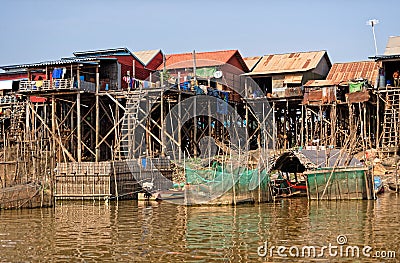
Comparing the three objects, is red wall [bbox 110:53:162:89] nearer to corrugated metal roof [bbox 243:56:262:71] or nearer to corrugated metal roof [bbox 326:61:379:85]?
corrugated metal roof [bbox 243:56:262:71]

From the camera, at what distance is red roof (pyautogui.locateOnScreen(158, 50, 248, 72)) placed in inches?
1639

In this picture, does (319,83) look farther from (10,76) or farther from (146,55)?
(10,76)

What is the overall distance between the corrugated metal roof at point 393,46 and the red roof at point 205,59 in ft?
30.3

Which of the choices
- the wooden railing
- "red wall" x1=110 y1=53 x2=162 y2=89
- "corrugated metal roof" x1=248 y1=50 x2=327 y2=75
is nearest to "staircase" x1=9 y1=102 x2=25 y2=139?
the wooden railing

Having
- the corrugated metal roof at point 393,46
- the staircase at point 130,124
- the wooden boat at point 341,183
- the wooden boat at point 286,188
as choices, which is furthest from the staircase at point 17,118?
the corrugated metal roof at point 393,46

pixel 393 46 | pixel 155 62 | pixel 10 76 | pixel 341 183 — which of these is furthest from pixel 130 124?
pixel 393 46

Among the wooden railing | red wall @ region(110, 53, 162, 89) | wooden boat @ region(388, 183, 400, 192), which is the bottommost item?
wooden boat @ region(388, 183, 400, 192)

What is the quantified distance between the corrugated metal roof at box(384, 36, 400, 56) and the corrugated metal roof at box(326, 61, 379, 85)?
150 centimetres

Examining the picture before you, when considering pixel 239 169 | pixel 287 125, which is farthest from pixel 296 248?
pixel 287 125

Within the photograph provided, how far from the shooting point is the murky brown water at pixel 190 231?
15.5 metres

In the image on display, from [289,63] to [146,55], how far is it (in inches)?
357

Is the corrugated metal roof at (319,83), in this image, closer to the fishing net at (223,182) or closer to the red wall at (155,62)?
the red wall at (155,62)

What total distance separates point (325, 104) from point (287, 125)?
720 cm

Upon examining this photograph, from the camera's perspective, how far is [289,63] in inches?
1672
